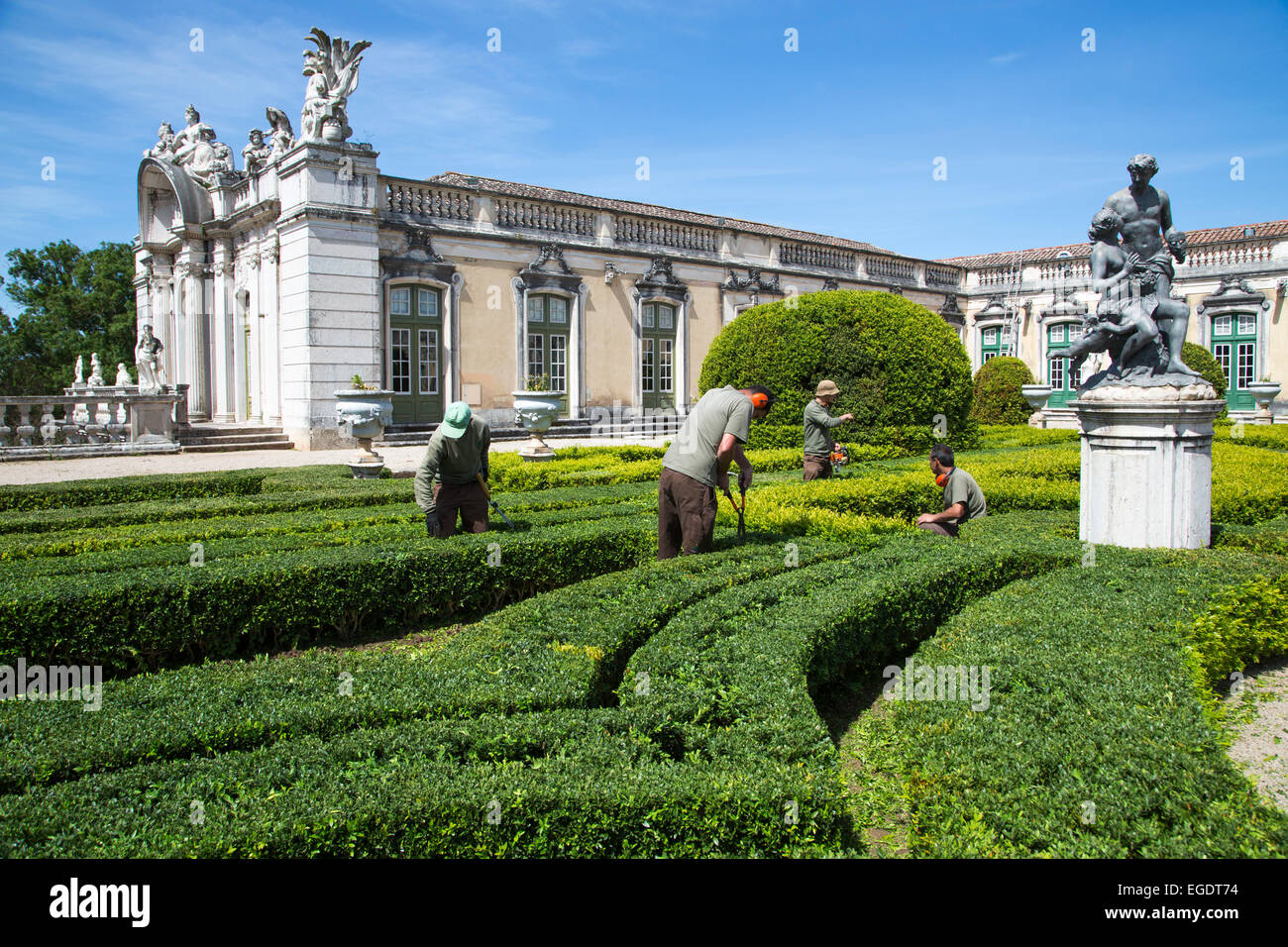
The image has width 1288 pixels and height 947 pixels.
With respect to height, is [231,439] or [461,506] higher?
[231,439]

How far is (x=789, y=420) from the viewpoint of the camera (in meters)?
15.1

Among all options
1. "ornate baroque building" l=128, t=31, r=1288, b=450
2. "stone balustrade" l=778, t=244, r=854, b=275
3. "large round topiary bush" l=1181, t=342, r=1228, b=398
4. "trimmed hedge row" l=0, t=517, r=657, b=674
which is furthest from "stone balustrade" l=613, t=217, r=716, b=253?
"trimmed hedge row" l=0, t=517, r=657, b=674

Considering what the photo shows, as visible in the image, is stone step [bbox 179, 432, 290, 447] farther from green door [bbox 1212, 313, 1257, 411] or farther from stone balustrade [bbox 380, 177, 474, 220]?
green door [bbox 1212, 313, 1257, 411]

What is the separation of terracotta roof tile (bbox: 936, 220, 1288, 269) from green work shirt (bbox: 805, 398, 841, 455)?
24399 millimetres

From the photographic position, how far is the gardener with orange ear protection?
7.78 m

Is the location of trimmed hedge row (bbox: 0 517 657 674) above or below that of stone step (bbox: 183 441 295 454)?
below

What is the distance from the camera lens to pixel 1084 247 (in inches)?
1335

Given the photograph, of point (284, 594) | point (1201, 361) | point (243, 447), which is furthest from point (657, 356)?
point (284, 594)

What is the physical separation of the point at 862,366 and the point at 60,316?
146 ft

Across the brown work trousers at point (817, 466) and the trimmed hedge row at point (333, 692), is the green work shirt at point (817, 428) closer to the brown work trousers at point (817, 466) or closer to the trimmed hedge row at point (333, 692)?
the brown work trousers at point (817, 466)

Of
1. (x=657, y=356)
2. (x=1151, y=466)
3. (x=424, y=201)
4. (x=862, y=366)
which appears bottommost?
(x=1151, y=466)

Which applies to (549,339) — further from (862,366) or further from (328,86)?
(862,366)
